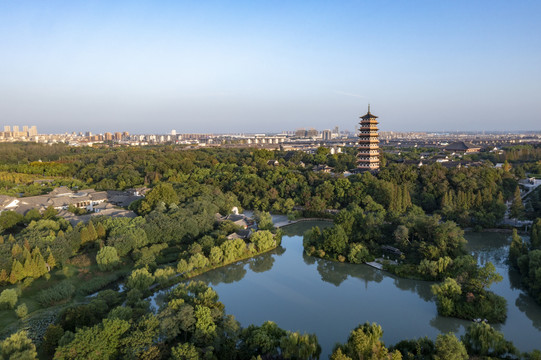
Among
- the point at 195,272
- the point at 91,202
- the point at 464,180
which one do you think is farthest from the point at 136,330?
the point at 464,180

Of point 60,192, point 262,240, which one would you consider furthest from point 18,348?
point 60,192

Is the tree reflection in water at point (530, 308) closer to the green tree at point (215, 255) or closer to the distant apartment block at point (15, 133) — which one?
the green tree at point (215, 255)

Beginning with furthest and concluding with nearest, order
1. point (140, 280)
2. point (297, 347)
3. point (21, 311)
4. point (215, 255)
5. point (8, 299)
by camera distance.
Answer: point (215, 255) → point (140, 280) → point (8, 299) → point (21, 311) → point (297, 347)

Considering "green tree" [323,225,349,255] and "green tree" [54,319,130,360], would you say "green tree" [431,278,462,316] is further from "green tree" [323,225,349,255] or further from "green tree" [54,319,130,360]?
"green tree" [54,319,130,360]

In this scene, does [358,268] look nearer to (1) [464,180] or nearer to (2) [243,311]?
(2) [243,311]

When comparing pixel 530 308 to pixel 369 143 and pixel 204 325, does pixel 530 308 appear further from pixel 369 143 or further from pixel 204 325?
pixel 369 143

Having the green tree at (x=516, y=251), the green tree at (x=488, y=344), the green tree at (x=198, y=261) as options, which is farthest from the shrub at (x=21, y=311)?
the green tree at (x=516, y=251)
